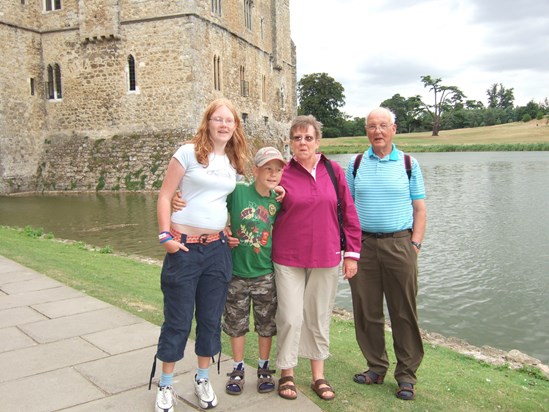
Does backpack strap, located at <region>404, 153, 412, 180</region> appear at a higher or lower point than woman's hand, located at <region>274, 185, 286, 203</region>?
higher

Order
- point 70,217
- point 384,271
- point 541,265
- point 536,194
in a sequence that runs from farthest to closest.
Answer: point 536,194
point 70,217
point 541,265
point 384,271

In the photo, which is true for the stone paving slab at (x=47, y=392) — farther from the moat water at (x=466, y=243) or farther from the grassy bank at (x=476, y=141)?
the grassy bank at (x=476, y=141)

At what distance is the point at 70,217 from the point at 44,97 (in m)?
11.6

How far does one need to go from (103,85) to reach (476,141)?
67.9m

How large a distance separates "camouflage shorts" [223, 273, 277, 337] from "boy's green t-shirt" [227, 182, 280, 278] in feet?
0.23

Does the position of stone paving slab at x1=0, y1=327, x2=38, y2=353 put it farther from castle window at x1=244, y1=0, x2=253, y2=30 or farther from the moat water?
castle window at x1=244, y1=0, x2=253, y2=30

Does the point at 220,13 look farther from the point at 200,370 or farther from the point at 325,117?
the point at 325,117

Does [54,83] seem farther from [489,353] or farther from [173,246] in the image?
[173,246]

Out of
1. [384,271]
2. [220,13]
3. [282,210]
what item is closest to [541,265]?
[384,271]

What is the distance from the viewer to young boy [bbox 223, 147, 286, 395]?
4129mm

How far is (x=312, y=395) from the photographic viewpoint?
13.5ft

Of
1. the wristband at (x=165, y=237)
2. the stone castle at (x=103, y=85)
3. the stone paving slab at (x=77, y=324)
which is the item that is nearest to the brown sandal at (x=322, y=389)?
the wristband at (x=165, y=237)

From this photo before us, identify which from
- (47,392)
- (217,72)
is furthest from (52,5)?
(47,392)

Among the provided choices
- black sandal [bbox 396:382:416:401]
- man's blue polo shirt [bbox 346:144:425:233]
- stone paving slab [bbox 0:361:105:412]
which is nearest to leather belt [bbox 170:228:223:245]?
stone paving slab [bbox 0:361:105:412]
